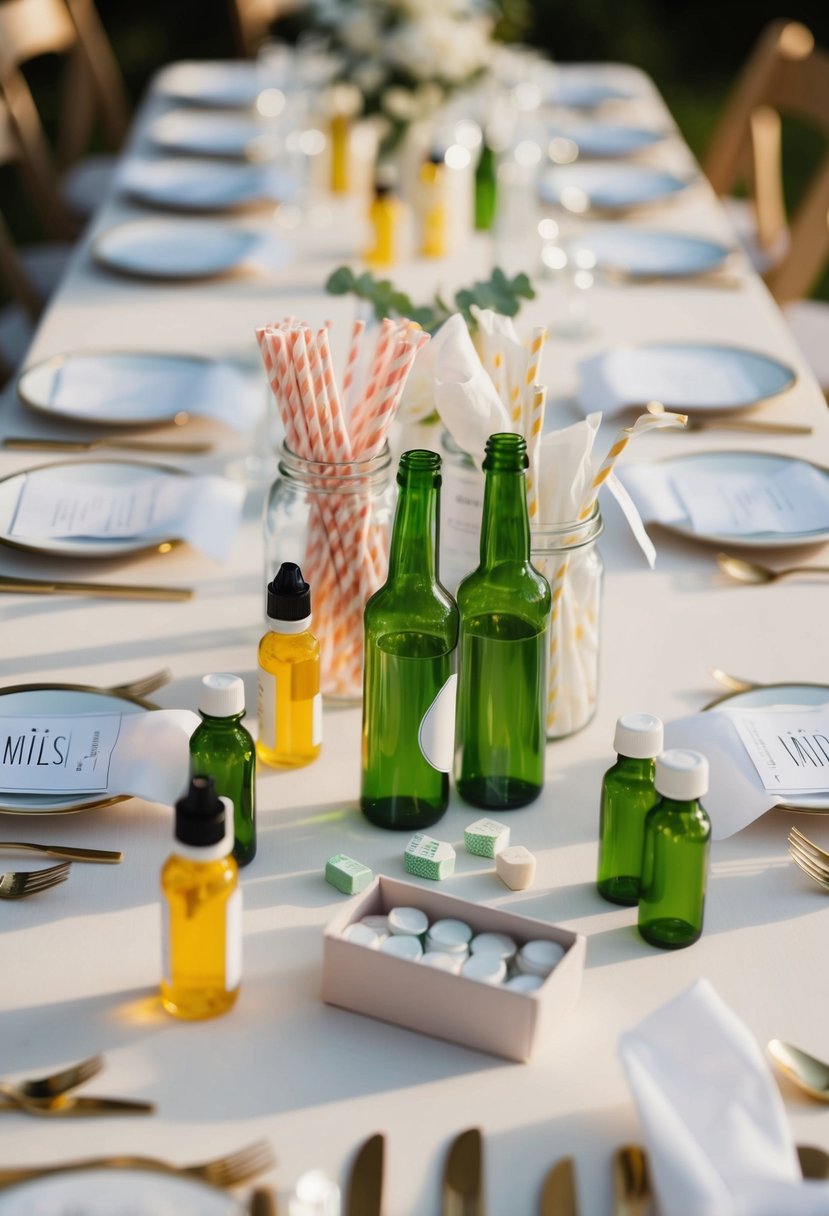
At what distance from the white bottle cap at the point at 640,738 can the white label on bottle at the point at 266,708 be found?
0.91 ft

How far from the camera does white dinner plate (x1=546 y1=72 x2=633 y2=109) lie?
3.39 meters

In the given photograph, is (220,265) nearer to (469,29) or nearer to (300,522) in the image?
(469,29)

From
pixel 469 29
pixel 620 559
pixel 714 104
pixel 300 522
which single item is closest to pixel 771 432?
pixel 620 559

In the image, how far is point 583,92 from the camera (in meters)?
3.46

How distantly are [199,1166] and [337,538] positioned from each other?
1.81ft

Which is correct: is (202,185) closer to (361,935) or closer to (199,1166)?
(361,935)

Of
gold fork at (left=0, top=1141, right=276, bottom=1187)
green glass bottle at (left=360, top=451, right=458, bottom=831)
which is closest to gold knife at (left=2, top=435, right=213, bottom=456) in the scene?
green glass bottle at (left=360, top=451, right=458, bottom=831)

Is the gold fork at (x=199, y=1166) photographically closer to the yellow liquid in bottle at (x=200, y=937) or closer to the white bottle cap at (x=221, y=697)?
the yellow liquid in bottle at (x=200, y=937)

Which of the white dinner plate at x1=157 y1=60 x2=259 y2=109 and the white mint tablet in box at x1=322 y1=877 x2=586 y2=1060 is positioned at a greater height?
the white dinner plate at x1=157 y1=60 x2=259 y2=109

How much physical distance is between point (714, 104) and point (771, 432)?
17.1 ft

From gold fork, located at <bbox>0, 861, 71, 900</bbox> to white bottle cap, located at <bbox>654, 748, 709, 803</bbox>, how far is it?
403 millimetres

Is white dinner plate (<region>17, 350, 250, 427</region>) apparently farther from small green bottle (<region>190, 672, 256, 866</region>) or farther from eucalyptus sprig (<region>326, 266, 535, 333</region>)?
small green bottle (<region>190, 672, 256, 866</region>)

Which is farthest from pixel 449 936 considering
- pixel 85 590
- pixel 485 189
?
pixel 485 189

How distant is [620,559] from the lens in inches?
59.2
